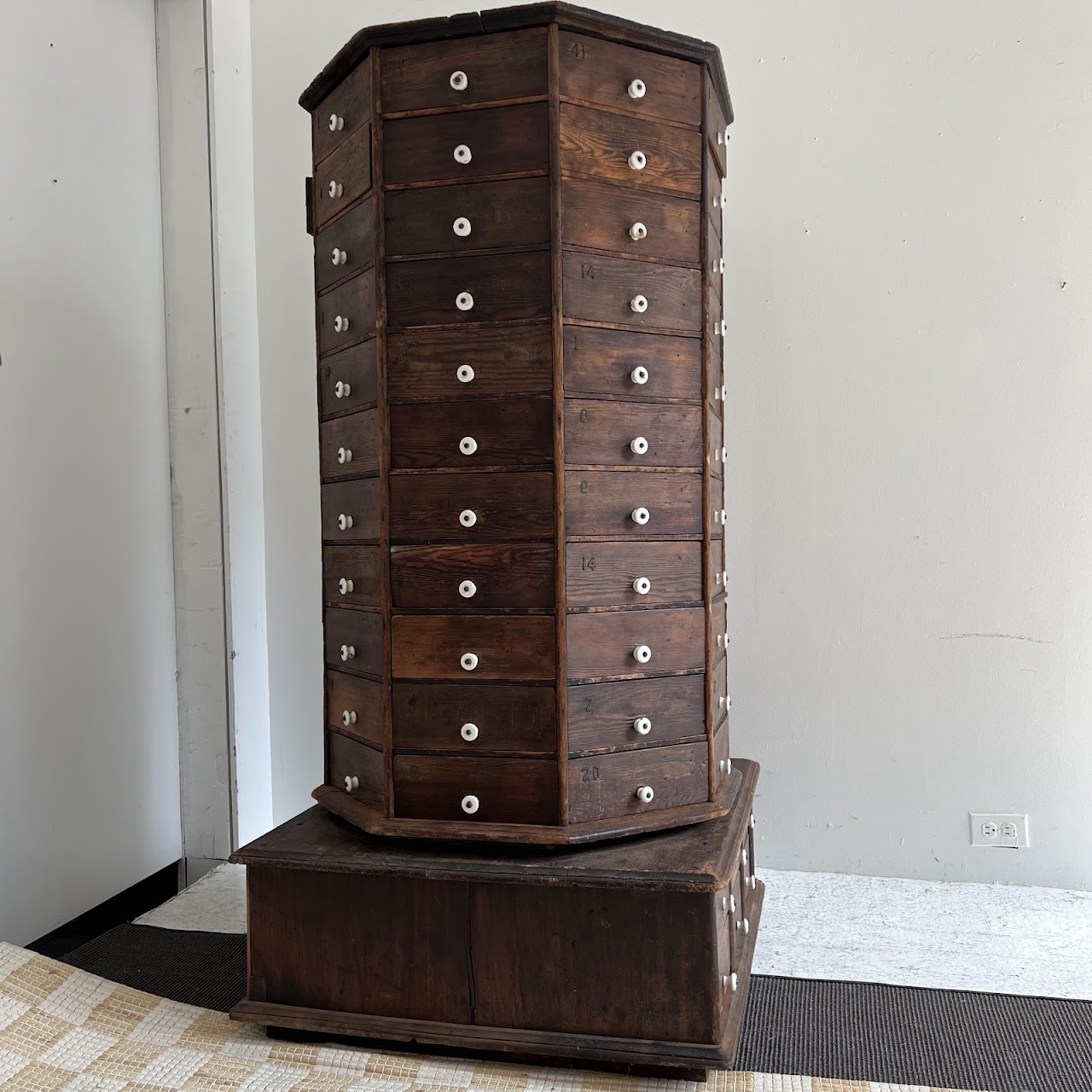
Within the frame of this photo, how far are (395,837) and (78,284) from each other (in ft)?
5.61

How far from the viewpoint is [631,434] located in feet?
6.93

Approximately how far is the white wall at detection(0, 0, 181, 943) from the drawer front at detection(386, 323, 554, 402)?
1093mm

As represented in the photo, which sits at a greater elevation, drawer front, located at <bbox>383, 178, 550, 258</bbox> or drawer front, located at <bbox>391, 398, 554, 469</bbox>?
drawer front, located at <bbox>383, 178, 550, 258</bbox>

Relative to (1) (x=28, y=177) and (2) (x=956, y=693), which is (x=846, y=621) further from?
(1) (x=28, y=177)

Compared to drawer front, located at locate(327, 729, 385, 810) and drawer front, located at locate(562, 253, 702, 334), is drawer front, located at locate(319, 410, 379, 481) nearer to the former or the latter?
drawer front, located at locate(562, 253, 702, 334)

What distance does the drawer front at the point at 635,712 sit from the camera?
2.06 m

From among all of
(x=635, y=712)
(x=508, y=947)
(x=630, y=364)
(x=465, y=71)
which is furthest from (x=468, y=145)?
(x=508, y=947)

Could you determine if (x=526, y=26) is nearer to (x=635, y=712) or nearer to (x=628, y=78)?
(x=628, y=78)

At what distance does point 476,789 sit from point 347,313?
1.05 meters

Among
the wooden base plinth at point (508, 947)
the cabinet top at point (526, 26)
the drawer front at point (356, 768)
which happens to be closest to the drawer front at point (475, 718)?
the drawer front at point (356, 768)

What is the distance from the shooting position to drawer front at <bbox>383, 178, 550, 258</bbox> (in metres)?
2.03

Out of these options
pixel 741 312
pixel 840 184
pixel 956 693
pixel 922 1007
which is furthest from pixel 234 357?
pixel 922 1007

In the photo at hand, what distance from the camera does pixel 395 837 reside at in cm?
211

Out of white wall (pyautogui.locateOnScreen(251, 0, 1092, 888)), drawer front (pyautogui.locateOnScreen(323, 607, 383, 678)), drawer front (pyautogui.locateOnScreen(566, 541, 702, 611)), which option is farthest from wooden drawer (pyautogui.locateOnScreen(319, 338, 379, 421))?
white wall (pyautogui.locateOnScreen(251, 0, 1092, 888))
